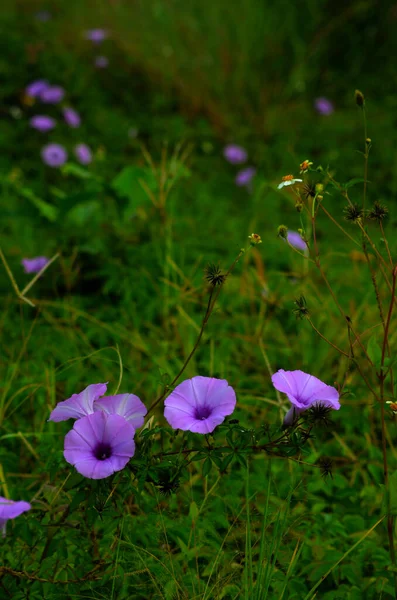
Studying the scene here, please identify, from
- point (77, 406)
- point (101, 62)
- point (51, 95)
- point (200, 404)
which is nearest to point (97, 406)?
point (77, 406)

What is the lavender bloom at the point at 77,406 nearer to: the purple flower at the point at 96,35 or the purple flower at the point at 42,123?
the purple flower at the point at 42,123

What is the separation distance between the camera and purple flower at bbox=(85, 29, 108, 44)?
3602mm

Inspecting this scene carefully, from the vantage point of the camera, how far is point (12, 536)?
118 centimetres

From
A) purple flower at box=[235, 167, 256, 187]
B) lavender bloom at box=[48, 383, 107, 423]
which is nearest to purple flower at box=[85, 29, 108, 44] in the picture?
purple flower at box=[235, 167, 256, 187]

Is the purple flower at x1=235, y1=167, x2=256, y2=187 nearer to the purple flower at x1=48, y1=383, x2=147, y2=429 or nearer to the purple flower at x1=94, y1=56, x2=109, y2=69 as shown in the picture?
the purple flower at x1=94, y1=56, x2=109, y2=69

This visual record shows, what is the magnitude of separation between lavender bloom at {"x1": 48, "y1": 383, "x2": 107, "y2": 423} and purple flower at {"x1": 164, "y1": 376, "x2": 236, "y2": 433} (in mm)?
118

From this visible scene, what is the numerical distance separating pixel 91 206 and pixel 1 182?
23.5 inches

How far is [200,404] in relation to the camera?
1.05m

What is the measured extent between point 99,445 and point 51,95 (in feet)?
8.65

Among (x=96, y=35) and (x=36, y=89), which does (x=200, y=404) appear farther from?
(x=96, y=35)

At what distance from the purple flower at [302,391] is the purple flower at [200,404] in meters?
0.08

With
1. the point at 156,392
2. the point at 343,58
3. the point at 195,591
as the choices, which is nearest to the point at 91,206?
the point at 156,392

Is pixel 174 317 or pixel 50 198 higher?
pixel 50 198

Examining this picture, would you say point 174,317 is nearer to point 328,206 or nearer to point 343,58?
point 328,206
